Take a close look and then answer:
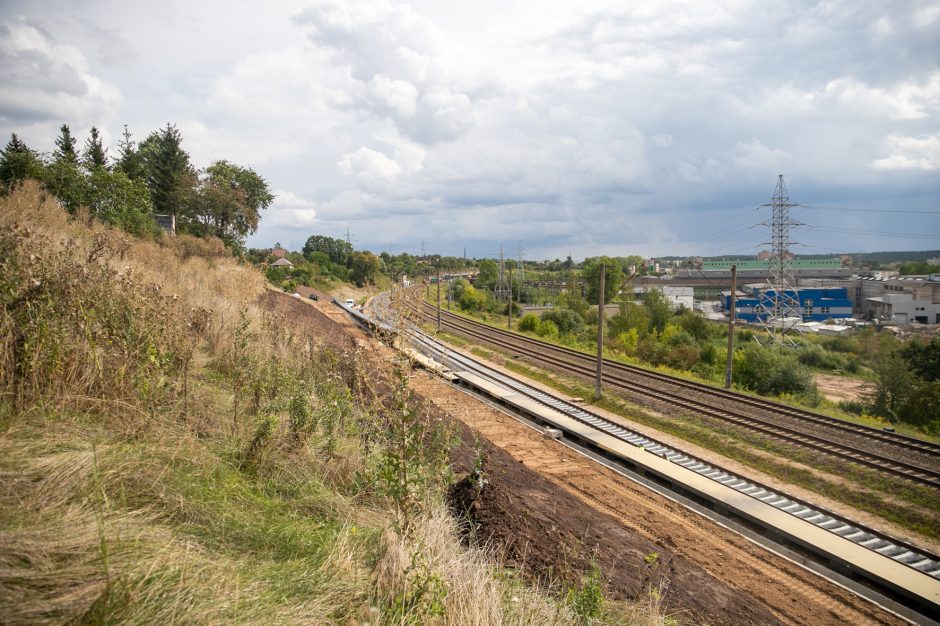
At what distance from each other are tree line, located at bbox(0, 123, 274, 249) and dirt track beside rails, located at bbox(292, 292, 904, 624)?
718 inches

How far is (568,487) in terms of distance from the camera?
480 inches

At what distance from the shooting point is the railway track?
14836 millimetres

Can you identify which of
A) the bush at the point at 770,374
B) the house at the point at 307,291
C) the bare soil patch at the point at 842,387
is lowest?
the bare soil patch at the point at 842,387

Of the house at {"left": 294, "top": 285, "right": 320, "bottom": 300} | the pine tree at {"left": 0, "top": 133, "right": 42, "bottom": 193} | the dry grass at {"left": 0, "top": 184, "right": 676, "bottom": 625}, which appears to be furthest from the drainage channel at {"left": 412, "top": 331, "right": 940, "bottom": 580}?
the house at {"left": 294, "top": 285, "right": 320, "bottom": 300}

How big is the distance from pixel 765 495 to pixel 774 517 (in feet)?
4.79

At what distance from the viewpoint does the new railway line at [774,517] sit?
29.2 ft

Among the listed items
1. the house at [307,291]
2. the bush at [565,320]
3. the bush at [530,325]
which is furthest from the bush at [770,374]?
the house at [307,291]

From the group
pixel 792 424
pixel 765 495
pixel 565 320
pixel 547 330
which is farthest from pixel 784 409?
pixel 565 320

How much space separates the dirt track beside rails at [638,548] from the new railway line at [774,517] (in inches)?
21.7

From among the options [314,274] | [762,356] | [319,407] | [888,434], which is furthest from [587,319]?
[319,407]

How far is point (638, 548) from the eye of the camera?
8.42m

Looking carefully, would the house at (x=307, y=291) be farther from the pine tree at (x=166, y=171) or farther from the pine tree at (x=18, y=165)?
the pine tree at (x=18, y=165)

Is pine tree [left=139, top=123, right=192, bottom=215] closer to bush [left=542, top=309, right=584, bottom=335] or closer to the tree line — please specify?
the tree line

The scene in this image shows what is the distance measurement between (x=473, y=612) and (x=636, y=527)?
24.1ft
